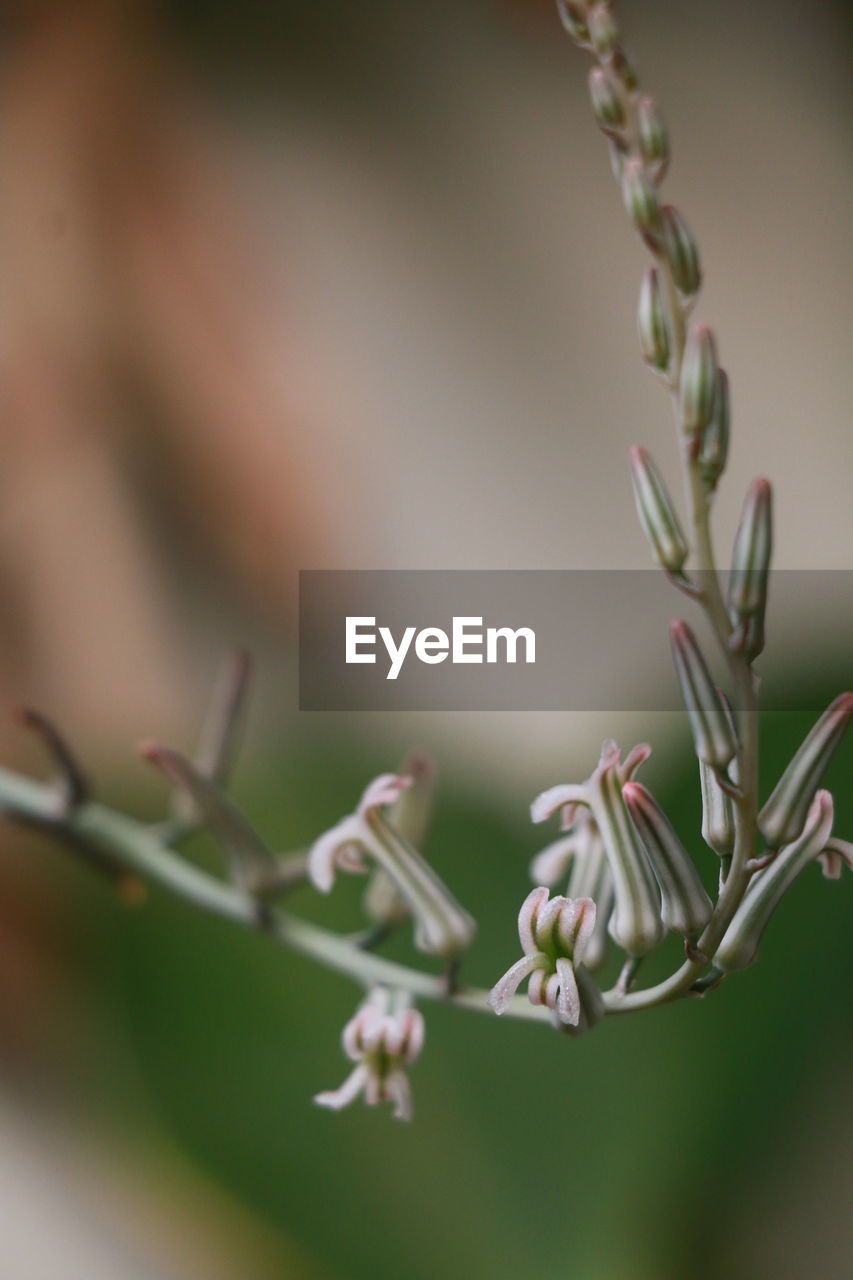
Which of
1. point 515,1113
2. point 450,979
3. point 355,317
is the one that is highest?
point 355,317

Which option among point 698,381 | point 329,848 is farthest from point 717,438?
point 329,848

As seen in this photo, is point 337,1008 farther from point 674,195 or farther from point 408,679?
point 674,195

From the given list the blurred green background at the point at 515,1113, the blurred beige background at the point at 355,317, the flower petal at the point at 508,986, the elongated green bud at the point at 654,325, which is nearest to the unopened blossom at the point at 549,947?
the flower petal at the point at 508,986

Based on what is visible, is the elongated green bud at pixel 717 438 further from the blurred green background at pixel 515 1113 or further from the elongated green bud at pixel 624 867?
the blurred green background at pixel 515 1113

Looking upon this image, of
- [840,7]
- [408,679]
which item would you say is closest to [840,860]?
[408,679]

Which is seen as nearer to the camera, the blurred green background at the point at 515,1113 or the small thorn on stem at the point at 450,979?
the small thorn on stem at the point at 450,979

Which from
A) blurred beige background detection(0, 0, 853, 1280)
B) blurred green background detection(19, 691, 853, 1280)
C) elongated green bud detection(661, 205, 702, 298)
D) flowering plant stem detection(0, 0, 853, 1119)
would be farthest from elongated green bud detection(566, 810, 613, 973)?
blurred beige background detection(0, 0, 853, 1280)

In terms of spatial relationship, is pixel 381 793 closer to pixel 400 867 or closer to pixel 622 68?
pixel 400 867
